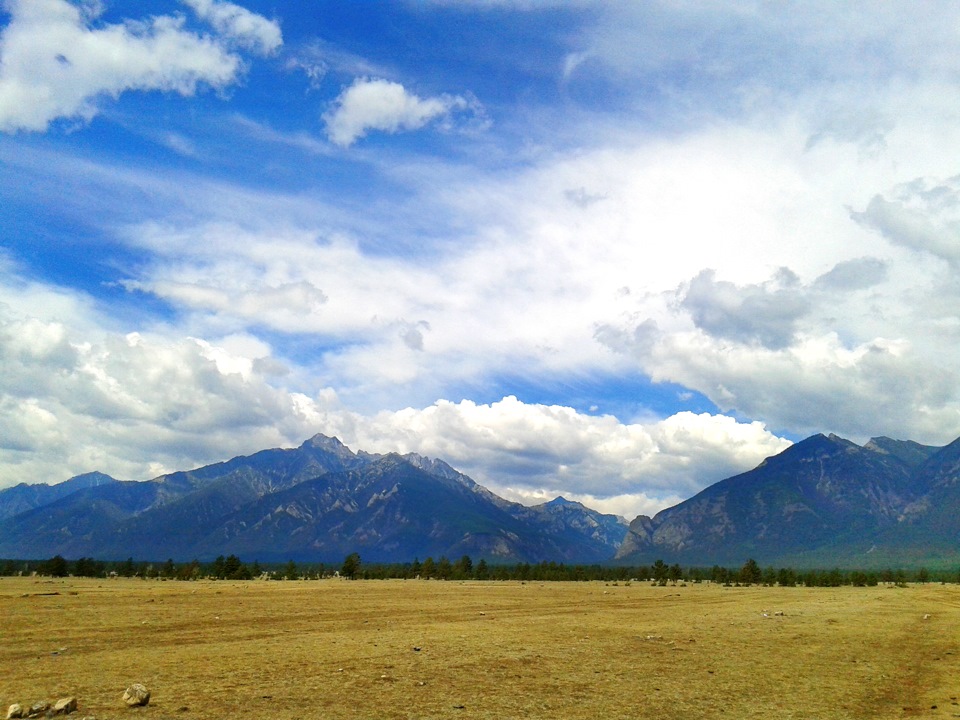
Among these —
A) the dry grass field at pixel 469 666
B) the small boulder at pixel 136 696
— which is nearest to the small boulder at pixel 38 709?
the dry grass field at pixel 469 666

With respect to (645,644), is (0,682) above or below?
above

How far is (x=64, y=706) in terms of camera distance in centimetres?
1775

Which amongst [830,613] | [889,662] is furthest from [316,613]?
[830,613]

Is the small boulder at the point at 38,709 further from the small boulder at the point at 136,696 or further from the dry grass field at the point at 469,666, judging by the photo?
the small boulder at the point at 136,696

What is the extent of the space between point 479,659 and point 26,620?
32241 millimetres

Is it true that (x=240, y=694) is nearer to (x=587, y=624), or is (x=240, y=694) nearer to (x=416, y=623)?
(x=416, y=623)

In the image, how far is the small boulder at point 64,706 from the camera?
57.6 ft

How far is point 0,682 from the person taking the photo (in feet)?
70.6

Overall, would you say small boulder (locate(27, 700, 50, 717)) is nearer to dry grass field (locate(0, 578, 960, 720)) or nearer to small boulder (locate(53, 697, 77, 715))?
small boulder (locate(53, 697, 77, 715))

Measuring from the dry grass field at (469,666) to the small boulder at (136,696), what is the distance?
39 cm

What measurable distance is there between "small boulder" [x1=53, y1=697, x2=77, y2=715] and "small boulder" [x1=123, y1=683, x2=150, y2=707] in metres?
1.37

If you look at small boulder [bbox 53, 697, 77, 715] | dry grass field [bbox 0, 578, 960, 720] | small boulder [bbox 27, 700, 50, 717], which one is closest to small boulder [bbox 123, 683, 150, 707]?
dry grass field [bbox 0, 578, 960, 720]

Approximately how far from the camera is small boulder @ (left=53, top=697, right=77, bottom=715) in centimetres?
1756

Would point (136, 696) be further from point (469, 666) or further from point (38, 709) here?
point (469, 666)
